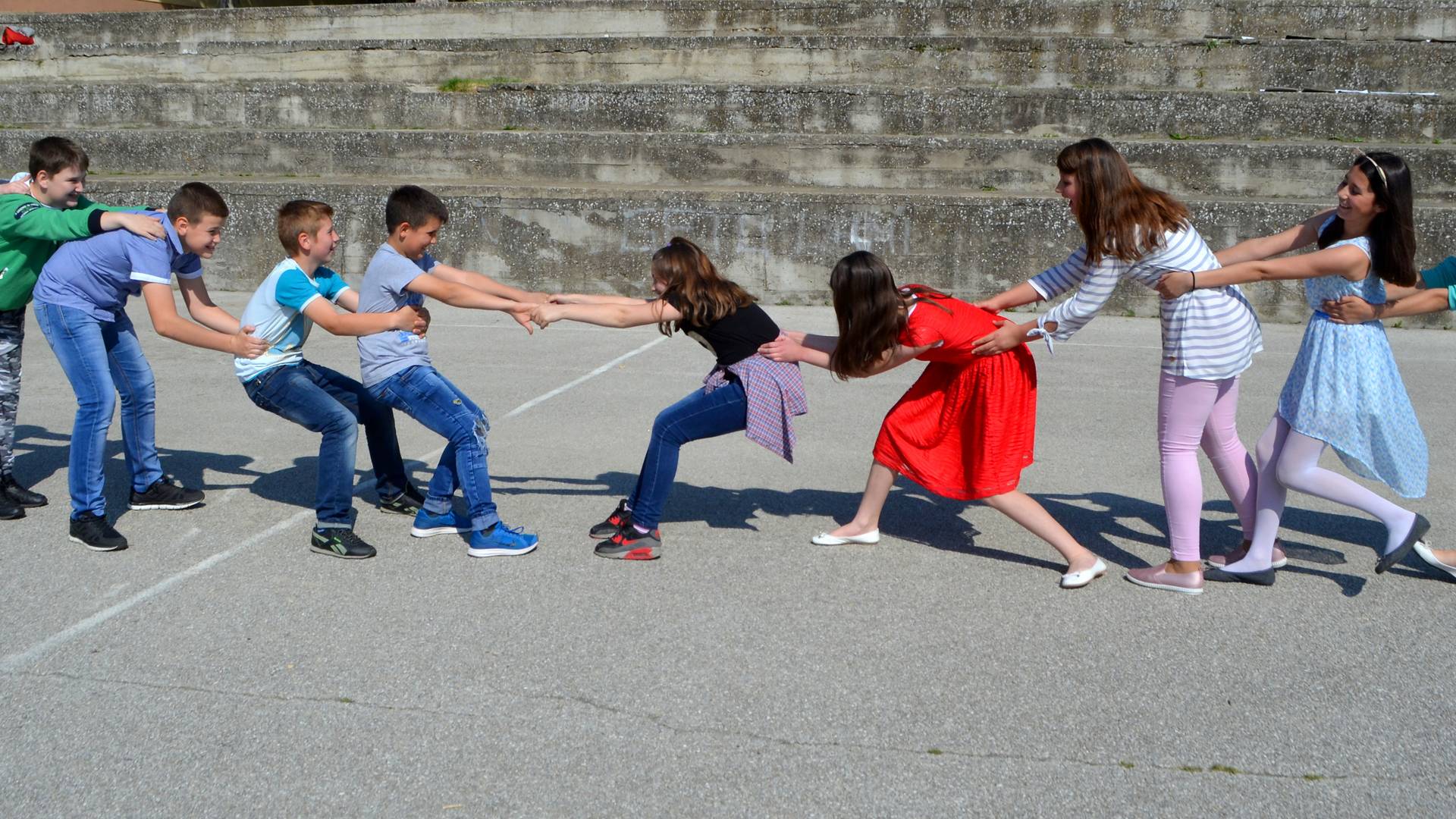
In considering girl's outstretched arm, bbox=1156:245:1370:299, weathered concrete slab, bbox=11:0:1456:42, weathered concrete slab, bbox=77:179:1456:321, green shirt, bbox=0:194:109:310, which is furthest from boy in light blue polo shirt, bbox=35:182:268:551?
weathered concrete slab, bbox=11:0:1456:42

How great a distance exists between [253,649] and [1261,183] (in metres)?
12.7

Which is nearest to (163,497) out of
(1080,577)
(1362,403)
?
(1080,577)

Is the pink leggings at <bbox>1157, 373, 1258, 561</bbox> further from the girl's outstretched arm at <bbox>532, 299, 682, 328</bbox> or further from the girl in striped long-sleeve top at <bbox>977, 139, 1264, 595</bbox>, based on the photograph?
the girl's outstretched arm at <bbox>532, 299, 682, 328</bbox>

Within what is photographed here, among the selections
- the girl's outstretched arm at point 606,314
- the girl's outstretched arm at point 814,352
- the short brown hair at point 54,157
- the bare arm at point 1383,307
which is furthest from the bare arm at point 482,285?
the bare arm at point 1383,307

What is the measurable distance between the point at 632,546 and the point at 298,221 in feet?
6.46

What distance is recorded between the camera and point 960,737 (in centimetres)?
350

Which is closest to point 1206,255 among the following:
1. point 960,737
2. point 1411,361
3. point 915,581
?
point 915,581

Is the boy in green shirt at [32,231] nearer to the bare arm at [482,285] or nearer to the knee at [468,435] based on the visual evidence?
the bare arm at [482,285]

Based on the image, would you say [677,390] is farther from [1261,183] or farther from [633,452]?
[1261,183]

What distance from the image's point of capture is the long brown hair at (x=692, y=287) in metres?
4.89

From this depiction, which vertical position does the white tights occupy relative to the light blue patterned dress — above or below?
below

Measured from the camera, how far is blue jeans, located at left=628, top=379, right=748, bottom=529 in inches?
198

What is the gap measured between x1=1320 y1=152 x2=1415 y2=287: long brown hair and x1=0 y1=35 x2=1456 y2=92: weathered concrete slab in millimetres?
11803

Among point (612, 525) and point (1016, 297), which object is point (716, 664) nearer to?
point (612, 525)
